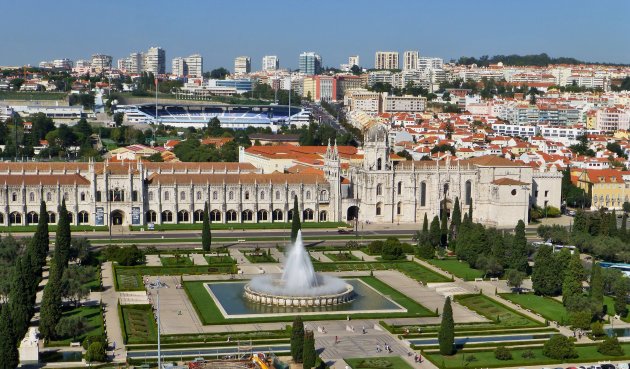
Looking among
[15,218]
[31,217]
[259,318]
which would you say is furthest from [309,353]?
[15,218]

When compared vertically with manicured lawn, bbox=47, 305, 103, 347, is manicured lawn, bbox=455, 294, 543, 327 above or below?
below

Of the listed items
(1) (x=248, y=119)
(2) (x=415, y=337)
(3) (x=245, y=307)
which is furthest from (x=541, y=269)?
(1) (x=248, y=119)

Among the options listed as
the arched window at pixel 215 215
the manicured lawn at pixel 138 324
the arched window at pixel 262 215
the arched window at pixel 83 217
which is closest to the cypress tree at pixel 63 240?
the manicured lawn at pixel 138 324

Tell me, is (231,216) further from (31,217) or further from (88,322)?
(88,322)

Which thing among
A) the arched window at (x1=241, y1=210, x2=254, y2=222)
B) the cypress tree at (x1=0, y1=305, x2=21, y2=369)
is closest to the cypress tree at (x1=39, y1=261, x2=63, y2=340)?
the cypress tree at (x1=0, y1=305, x2=21, y2=369)

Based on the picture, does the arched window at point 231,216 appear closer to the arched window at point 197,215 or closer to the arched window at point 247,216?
the arched window at point 247,216

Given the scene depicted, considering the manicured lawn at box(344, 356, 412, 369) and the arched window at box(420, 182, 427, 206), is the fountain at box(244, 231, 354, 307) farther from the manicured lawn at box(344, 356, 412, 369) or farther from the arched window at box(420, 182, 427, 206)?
the arched window at box(420, 182, 427, 206)

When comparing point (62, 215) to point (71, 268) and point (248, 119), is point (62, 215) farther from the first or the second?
point (248, 119)
